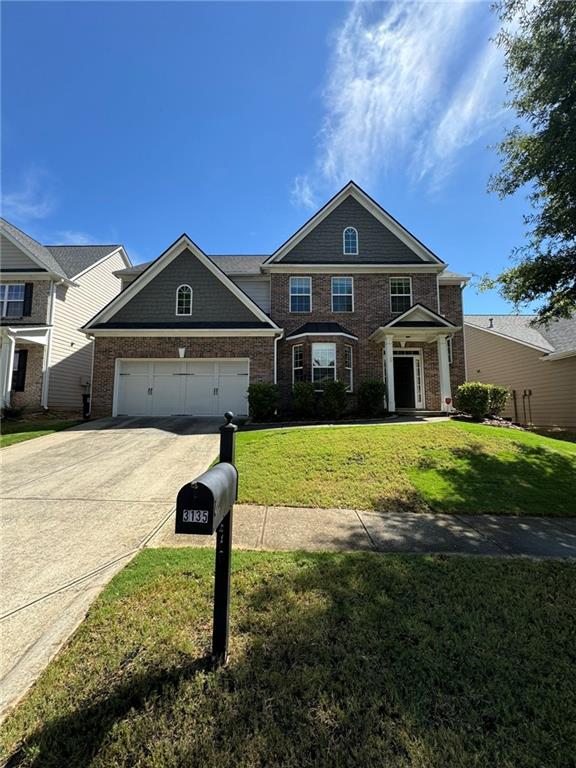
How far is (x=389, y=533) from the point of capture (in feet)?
16.0

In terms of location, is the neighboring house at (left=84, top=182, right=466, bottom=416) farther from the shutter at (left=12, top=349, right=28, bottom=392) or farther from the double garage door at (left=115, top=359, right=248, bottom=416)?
the shutter at (left=12, top=349, right=28, bottom=392)

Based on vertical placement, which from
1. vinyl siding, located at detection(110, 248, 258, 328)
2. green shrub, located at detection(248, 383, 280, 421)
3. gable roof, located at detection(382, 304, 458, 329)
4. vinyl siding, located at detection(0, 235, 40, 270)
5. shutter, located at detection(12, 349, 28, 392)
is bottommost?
green shrub, located at detection(248, 383, 280, 421)

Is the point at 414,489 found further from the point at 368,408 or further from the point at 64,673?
the point at 368,408

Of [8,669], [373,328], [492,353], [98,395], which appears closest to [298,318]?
[373,328]

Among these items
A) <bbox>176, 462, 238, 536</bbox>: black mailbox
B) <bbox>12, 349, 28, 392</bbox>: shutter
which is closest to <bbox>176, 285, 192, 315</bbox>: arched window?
<bbox>12, 349, 28, 392</bbox>: shutter

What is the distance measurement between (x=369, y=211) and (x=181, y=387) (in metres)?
12.1

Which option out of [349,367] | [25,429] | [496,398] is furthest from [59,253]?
[496,398]

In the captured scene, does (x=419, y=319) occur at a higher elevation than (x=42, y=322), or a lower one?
lower

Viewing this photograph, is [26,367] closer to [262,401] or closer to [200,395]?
[200,395]

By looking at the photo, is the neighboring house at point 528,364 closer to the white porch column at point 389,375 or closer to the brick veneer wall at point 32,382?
the white porch column at point 389,375

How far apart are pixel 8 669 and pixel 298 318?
50.2 ft

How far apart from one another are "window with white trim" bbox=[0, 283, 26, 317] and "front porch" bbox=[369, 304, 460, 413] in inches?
631

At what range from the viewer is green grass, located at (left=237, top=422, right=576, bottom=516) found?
20.1ft

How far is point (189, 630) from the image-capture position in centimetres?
274
